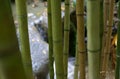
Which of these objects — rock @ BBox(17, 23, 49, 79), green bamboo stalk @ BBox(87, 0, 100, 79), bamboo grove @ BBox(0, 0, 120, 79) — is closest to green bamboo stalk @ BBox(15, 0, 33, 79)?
bamboo grove @ BBox(0, 0, 120, 79)

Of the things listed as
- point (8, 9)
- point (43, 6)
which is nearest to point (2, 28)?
point (8, 9)

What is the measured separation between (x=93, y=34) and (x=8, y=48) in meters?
0.22

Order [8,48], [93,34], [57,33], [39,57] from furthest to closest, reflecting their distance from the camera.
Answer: [39,57], [57,33], [93,34], [8,48]

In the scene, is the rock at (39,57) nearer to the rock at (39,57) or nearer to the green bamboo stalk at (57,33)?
the rock at (39,57)

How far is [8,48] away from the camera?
0.33 m

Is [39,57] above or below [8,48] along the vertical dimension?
below

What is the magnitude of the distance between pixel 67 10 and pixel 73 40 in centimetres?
148

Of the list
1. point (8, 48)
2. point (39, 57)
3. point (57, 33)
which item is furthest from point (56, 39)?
point (39, 57)

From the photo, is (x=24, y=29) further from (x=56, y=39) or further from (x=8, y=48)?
(x=8, y=48)

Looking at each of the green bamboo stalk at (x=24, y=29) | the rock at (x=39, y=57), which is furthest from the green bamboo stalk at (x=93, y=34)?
the rock at (x=39, y=57)

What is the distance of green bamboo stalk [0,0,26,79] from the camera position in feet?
1.04

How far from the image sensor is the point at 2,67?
35cm

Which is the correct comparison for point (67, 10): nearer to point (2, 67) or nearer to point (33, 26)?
point (2, 67)

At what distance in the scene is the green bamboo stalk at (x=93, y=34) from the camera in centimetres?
48
